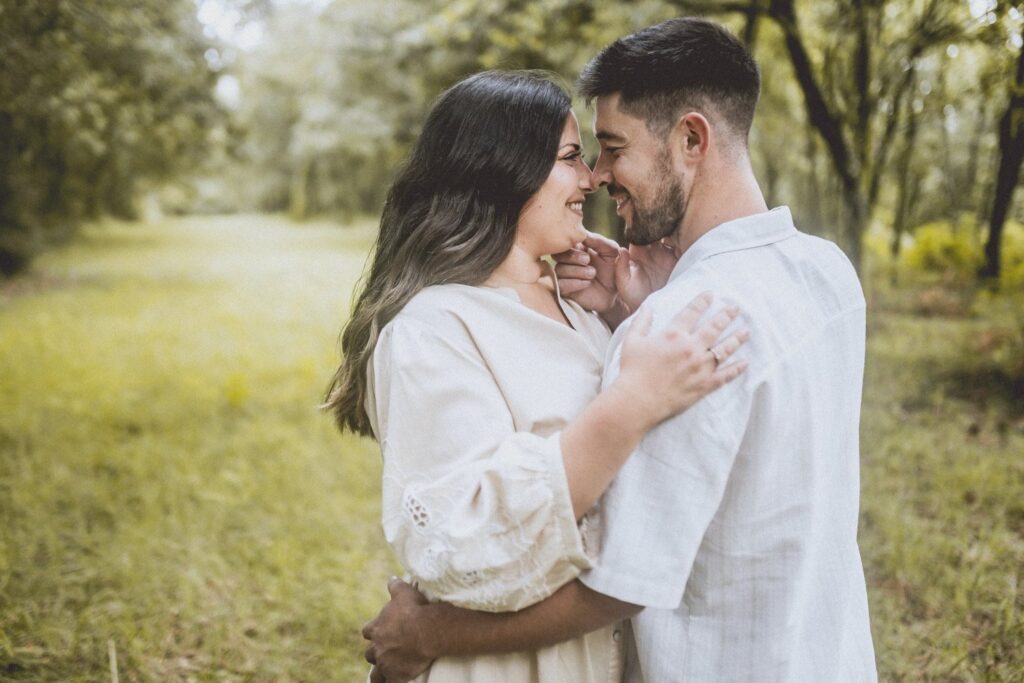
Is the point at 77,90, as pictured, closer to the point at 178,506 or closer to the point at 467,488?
the point at 178,506

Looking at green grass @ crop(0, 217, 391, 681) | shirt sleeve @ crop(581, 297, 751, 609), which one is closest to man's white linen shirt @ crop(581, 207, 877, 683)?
shirt sleeve @ crop(581, 297, 751, 609)

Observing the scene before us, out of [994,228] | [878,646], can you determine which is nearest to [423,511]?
[878,646]

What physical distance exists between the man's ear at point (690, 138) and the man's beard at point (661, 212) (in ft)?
0.14

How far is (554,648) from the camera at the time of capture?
5.03 feet

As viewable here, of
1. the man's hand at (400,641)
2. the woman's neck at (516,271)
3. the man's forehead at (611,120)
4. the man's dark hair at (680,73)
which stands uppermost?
the man's dark hair at (680,73)

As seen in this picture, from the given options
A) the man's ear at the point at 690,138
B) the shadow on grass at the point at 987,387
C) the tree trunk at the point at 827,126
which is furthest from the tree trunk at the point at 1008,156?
the man's ear at the point at 690,138

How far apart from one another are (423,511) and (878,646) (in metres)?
2.44

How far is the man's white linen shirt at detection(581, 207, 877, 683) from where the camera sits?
1.29 metres

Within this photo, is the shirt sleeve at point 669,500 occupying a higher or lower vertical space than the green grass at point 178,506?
higher

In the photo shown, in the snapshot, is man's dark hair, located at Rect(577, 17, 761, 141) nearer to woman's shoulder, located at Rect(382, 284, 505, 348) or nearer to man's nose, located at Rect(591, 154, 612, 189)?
man's nose, located at Rect(591, 154, 612, 189)

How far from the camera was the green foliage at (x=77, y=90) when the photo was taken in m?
4.40

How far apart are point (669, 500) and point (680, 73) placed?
97 centimetres

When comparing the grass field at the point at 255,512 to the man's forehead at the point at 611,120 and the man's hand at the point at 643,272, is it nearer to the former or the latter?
the man's hand at the point at 643,272

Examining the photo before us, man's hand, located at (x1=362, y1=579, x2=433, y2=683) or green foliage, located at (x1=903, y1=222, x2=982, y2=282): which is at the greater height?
green foliage, located at (x1=903, y1=222, x2=982, y2=282)
